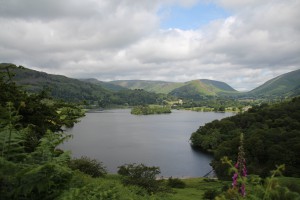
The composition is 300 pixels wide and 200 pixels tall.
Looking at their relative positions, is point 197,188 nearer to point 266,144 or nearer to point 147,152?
point 266,144

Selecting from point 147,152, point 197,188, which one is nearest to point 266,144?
point 197,188

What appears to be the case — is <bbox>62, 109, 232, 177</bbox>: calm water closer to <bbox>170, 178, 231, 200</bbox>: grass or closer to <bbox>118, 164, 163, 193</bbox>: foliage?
<bbox>170, 178, 231, 200</bbox>: grass

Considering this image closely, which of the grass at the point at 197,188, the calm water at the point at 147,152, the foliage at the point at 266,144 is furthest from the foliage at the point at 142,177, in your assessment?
the calm water at the point at 147,152

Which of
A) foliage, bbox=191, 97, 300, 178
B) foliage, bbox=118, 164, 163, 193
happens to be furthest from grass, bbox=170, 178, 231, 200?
foliage, bbox=118, 164, 163, 193

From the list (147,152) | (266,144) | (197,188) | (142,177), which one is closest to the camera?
(142,177)

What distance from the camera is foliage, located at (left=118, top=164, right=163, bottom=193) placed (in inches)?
1548

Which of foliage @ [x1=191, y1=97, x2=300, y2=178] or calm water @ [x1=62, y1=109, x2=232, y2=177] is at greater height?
foliage @ [x1=191, y1=97, x2=300, y2=178]

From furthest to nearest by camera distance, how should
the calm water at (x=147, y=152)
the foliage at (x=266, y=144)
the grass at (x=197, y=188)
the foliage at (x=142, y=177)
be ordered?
the calm water at (x=147, y=152)
the foliage at (x=266, y=144)
the grass at (x=197, y=188)
the foliage at (x=142, y=177)

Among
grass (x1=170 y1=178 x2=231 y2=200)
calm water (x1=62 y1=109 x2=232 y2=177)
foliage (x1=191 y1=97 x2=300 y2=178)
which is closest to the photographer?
grass (x1=170 y1=178 x2=231 y2=200)

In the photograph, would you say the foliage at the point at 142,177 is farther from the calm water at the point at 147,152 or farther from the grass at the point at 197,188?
the calm water at the point at 147,152

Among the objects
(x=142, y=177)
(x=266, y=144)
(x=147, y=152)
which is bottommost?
(x=147, y=152)

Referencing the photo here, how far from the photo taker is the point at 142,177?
40.9 meters

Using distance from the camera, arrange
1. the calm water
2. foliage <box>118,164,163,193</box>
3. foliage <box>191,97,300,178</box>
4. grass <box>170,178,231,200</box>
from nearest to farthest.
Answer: foliage <box>118,164,163,193</box> → grass <box>170,178,231,200</box> → foliage <box>191,97,300,178</box> → the calm water

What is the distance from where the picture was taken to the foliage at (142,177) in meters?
39.3
